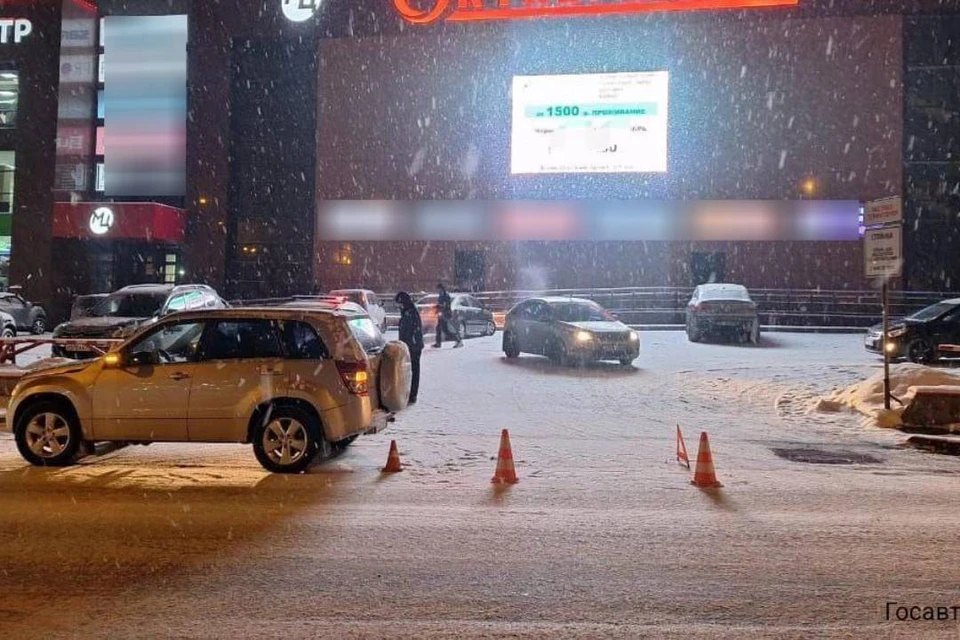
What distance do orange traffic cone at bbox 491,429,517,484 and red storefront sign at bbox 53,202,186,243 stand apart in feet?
87.8

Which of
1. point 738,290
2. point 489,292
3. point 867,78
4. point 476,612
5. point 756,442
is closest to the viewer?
point 476,612

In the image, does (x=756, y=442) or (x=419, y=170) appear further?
(x=419, y=170)

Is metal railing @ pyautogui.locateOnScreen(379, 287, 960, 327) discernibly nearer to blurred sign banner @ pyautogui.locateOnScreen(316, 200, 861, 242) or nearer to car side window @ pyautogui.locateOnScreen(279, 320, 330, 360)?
blurred sign banner @ pyautogui.locateOnScreen(316, 200, 861, 242)

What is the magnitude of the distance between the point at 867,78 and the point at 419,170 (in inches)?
695

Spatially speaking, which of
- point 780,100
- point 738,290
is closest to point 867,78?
point 780,100

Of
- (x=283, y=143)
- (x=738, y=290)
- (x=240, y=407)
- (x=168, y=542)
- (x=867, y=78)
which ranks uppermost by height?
(x=867, y=78)

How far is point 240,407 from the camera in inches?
326

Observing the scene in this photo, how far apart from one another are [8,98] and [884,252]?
34.0 m

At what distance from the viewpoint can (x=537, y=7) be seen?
3309 centimetres

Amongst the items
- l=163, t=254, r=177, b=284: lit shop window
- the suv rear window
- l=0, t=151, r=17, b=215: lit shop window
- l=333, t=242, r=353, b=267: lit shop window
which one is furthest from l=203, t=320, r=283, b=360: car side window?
l=0, t=151, r=17, b=215: lit shop window

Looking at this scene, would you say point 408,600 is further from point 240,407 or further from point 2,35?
point 2,35

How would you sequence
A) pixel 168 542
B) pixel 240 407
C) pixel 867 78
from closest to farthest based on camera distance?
1. pixel 168 542
2. pixel 240 407
3. pixel 867 78

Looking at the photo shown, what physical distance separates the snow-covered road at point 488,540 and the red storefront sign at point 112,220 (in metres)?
22.9

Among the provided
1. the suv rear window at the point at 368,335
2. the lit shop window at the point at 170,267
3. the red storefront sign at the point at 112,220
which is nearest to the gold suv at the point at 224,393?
the suv rear window at the point at 368,335
